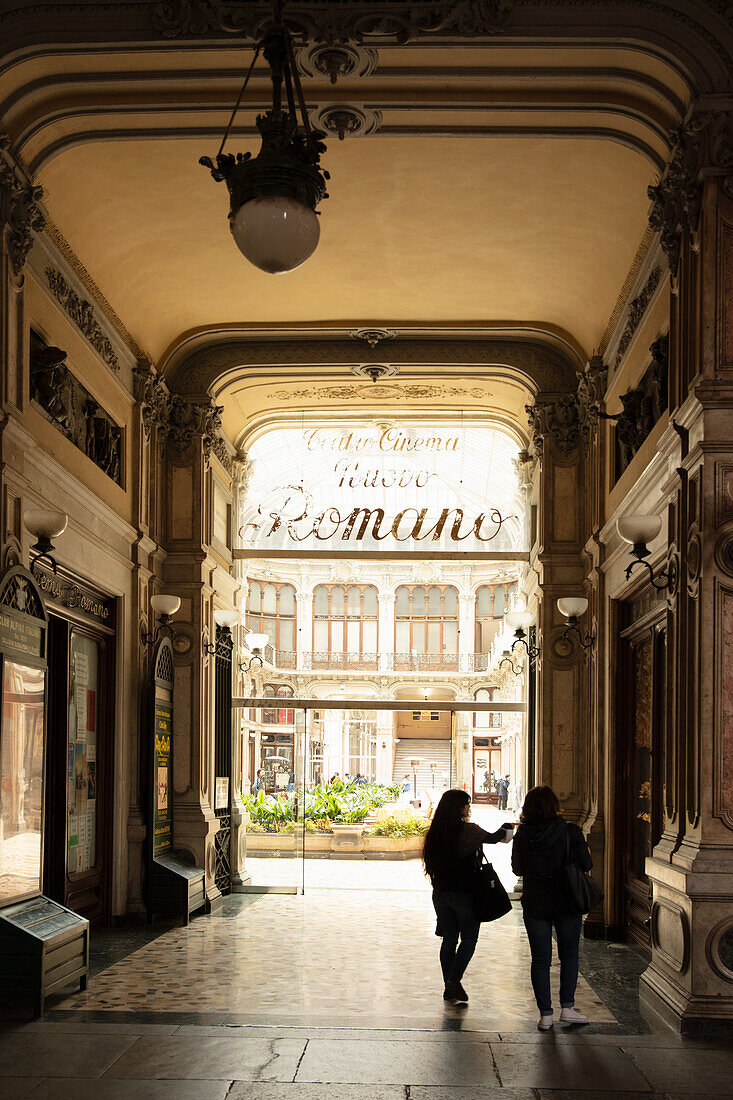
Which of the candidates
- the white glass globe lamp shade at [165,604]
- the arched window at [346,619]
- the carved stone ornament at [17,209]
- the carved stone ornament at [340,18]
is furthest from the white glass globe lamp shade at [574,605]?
the arched window at [346,619]

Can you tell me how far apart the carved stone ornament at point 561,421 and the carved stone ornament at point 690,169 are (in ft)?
14.7

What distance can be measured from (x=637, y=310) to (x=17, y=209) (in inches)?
168

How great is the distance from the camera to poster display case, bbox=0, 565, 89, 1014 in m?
5.93

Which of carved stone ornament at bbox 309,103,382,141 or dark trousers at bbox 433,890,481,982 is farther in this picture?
carved stone ornament at bbox 309,103,382,141

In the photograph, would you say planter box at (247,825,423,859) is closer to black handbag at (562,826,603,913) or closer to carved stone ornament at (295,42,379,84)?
black handbag at (562,826,603,913)

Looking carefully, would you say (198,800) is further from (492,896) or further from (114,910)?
(492,896)

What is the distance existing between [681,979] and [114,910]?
5.16 meters

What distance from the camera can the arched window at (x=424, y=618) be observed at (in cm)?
3000

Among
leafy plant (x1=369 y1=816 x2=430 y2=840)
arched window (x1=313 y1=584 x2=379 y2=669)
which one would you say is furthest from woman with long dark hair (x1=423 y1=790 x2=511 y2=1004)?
arched window (x1=313 y1=584 x2=379 y2=669)

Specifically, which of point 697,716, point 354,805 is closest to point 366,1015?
point 697,716

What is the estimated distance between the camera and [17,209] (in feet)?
22.2

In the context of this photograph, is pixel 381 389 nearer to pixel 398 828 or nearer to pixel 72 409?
pixel 72 409

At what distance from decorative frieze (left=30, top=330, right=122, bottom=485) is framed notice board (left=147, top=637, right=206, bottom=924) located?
1.79 metres

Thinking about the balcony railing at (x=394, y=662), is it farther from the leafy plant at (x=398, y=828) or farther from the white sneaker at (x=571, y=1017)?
the white sneaker at (x=571, y=1017)
